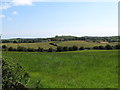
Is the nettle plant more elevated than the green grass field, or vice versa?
the nettle plant

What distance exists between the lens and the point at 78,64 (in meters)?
25.4

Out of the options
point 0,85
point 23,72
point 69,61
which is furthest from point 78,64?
point 0,85

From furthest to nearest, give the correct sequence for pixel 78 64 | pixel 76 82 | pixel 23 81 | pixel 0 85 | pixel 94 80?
pixel 78 64 < pixel 94 80 < pixel 76 82 < pixel 23 81 < pixel 0 85

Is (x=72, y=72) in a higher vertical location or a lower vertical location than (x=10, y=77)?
lower

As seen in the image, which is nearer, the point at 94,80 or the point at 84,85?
the point at 84,85

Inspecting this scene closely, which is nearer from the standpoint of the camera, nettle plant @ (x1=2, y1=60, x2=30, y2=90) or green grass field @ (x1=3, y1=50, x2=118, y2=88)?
nettle plant @ (x1=2, y1=60, x2=30, y2=90)

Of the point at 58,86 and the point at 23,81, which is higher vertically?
the point at 23,81

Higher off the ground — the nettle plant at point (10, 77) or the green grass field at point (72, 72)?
the nettle plant at point (10, 77)

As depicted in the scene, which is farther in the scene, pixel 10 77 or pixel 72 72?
pixel 72 72

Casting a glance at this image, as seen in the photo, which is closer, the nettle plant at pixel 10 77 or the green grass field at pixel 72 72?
the nettle plant at pixel 10 77

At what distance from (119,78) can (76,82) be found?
4.59 m

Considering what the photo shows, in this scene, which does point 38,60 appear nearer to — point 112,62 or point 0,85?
point 112,62

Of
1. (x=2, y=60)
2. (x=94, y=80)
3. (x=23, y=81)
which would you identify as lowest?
(x=94, y=80)

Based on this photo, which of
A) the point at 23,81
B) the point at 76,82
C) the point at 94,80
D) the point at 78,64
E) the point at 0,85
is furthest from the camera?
the point at 78,64
